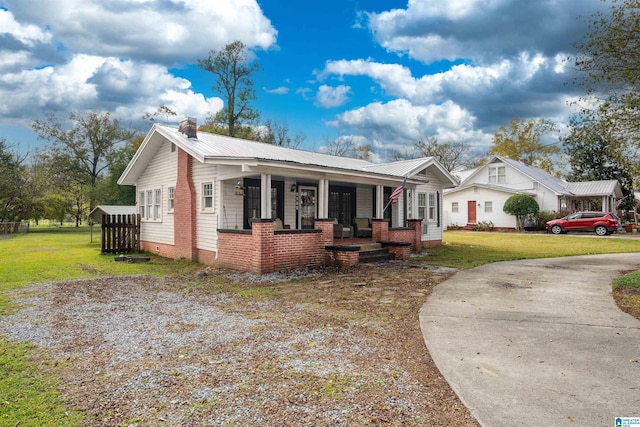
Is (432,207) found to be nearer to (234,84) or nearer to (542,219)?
(542,219)

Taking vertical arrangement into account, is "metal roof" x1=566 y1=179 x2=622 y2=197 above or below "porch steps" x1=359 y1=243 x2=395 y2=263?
above

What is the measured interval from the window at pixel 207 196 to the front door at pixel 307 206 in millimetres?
3628

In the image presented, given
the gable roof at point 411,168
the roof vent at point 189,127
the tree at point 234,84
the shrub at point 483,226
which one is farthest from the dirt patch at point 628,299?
the tree at point 234,84

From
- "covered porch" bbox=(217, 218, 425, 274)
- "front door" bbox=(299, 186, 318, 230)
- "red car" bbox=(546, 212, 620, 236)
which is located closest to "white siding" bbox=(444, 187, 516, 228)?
"red car" bbox=(546, 212, 620, 236)

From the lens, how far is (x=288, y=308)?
6.84m

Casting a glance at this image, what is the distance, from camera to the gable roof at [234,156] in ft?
35.8

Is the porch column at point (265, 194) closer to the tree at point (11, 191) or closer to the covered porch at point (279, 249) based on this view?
the covered porch at point (279, 249)

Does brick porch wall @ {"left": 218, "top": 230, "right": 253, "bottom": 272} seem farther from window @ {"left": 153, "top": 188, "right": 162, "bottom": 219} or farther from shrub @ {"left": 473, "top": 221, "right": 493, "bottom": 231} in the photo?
shrub @ {"left": 473, "top": 221, "right": 493, "bottom": 231}

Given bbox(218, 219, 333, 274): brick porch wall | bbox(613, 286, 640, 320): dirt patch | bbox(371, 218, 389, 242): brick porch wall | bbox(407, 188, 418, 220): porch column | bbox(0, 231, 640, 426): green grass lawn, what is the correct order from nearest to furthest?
bbox(0, 231, 640, 426): green grass lawn < bbox(613, 286, 640, 320): dirt patch < bbox(218, 219, 333, 274): brick porch wall < bbox(371, 218, 389, 242): brick porch wall < bbox(407, 188, 418, 220): porch column

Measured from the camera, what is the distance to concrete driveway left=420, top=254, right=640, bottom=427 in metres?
3.26

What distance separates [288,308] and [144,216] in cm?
1257

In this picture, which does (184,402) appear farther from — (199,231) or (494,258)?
(494,258)

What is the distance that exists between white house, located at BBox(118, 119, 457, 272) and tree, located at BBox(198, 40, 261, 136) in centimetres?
1622

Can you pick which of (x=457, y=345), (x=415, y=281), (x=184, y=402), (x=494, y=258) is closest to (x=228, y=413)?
(x=184, y=402)
